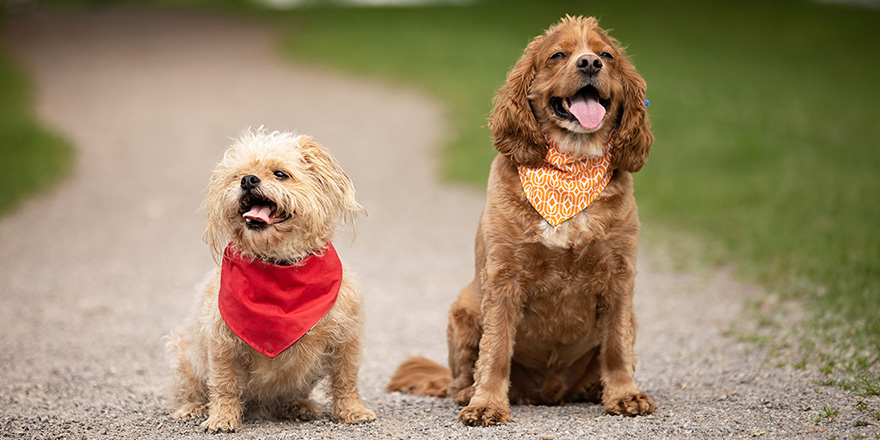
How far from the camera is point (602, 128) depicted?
4.88 metres

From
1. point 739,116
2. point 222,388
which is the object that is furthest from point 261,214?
point 739,116

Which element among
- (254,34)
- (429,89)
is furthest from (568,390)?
(254,34)

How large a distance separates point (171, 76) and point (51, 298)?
47.0 feet

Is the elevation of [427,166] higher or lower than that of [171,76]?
lower

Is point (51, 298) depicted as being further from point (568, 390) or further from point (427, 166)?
point (427, 166)

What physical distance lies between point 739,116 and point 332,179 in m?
15.6

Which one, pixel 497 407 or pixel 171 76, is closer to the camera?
pixel 497 407

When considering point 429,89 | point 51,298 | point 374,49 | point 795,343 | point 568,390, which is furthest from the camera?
point 374,49

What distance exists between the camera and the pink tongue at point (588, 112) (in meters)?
4.72

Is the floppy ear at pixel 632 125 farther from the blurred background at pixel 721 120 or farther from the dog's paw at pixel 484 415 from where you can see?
the dog's paw at pixel 484 415

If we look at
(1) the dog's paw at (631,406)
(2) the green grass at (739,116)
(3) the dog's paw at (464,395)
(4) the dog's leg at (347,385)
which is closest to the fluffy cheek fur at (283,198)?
(4) the dog's leg at (347,385)

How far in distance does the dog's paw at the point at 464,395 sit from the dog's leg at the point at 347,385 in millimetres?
566

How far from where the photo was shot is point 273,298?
15.7 ft

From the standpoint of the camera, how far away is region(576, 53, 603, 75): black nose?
4.63 m
